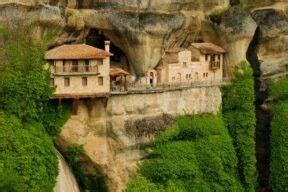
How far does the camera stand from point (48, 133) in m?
33.2

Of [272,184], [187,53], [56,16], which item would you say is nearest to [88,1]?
[56,16]

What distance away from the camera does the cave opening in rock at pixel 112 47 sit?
37.7 m

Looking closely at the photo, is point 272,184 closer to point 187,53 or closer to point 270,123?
point 270,123

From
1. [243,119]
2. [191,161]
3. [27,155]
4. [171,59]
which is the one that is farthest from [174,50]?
[27,155]

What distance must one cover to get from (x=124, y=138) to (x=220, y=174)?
6505 millimetres

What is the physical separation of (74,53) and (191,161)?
9477 millimetres

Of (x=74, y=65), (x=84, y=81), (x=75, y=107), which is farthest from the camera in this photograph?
(x=75, y=107)

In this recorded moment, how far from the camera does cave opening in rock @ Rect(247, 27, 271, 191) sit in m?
42.7

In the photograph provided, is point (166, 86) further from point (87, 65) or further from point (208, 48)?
point (87, 65)

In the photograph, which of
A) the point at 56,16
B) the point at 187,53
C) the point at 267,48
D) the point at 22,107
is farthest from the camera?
the point at 267,48

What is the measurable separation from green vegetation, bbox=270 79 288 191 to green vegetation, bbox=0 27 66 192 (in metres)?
15.4

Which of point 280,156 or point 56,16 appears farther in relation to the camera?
point 280,156

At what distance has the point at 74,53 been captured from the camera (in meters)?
33.2

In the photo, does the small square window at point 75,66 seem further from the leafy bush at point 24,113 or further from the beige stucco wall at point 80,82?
the leafy bush at point 24,113
